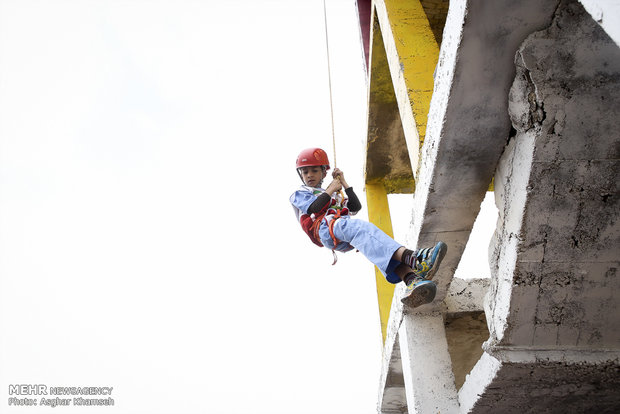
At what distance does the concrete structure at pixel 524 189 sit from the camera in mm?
2041

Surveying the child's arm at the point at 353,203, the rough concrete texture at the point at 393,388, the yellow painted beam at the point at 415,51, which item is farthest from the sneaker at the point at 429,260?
the rough concrete texture at the point at 393,388

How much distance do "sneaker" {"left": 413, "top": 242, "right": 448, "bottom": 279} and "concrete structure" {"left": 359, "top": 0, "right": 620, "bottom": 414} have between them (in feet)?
1.09

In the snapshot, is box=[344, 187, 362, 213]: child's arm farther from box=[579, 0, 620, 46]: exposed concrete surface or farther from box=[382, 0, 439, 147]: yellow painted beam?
box=[579, 0, 620, 46]: exposed concrete surface

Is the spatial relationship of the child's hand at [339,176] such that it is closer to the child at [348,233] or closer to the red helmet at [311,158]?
the child at [348,233]

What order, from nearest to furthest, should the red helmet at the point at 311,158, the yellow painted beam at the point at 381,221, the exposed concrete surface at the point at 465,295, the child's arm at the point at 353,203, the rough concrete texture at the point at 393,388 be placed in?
the child's arm at the point at 353,203 → the red helmet at the point at 311,158 → the exposed concrete surface at the point at 465,295 → the rough concrete texture at the point at 393,388 → the yellow painted beam at the point at 381,221

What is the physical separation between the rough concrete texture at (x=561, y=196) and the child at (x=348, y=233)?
464 millimetres

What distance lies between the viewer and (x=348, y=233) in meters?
3.45

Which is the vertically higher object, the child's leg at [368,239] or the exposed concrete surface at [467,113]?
the exposed concrete surface at [467,113]

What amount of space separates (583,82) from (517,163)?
52 centimetres

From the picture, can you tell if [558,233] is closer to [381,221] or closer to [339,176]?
[339,176]

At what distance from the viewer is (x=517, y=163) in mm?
2432

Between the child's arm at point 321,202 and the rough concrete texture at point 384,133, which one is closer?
the child's arm at point 321,202

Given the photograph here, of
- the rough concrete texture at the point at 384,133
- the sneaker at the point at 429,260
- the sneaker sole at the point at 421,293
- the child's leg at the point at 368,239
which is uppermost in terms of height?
the rough concrete texture at the point at 384,133

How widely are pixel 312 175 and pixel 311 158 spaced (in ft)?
0.51
